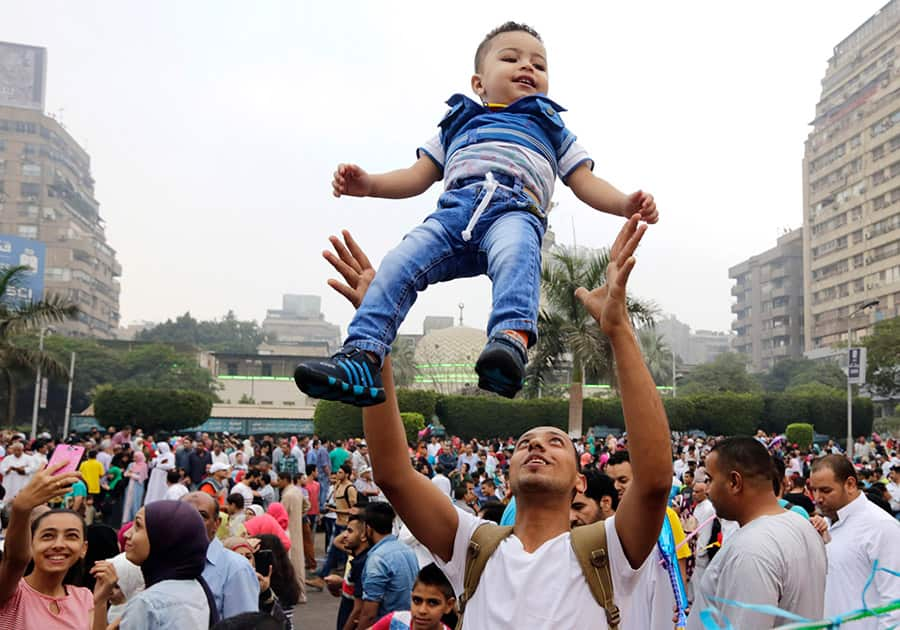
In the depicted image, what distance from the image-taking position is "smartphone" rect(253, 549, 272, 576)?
18.5 feet

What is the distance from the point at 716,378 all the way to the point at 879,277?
754 inches

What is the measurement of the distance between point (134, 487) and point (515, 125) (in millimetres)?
14734

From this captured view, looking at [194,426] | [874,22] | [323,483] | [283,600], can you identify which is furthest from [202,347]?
[283,600]

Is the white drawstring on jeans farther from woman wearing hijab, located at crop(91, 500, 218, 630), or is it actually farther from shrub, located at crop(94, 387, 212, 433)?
shrub, located at crop(94, 387, 212, 433)

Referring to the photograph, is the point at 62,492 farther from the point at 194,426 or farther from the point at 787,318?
the point at 787,318

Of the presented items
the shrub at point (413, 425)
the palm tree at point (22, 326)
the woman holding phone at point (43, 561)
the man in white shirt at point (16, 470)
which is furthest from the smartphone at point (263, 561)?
the palm tree at point (22, 326)

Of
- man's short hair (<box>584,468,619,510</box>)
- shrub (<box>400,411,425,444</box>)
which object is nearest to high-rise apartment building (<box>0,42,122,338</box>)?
shrub (<box>400,411,425,444</box>)

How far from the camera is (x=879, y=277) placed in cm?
7500

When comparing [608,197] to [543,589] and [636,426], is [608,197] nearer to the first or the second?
[636,426]

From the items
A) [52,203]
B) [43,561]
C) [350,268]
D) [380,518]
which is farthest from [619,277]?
[52,203]

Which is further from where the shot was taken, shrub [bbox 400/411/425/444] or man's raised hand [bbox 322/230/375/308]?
shrub [bbox 400/411/425/444]

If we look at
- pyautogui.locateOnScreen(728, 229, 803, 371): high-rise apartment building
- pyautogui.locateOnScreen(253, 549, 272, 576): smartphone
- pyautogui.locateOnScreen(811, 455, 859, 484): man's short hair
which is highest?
pyautogui.locateOnScreen(728, 229, 803, 371): high-rise apartment building

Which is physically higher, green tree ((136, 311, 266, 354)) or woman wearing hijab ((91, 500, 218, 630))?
green tree ((136, 311, 266, 354))

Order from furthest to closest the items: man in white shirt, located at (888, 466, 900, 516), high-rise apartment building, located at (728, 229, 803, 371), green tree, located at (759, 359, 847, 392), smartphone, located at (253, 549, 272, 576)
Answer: high-rise apartment building, located at (728, 229, 803, 371) < green tree, located at (759, 359, 847, 392) < man in white shirt, located at (888, 466, 900, 516) < smartphone, located at (253, 549, 272, 576)
